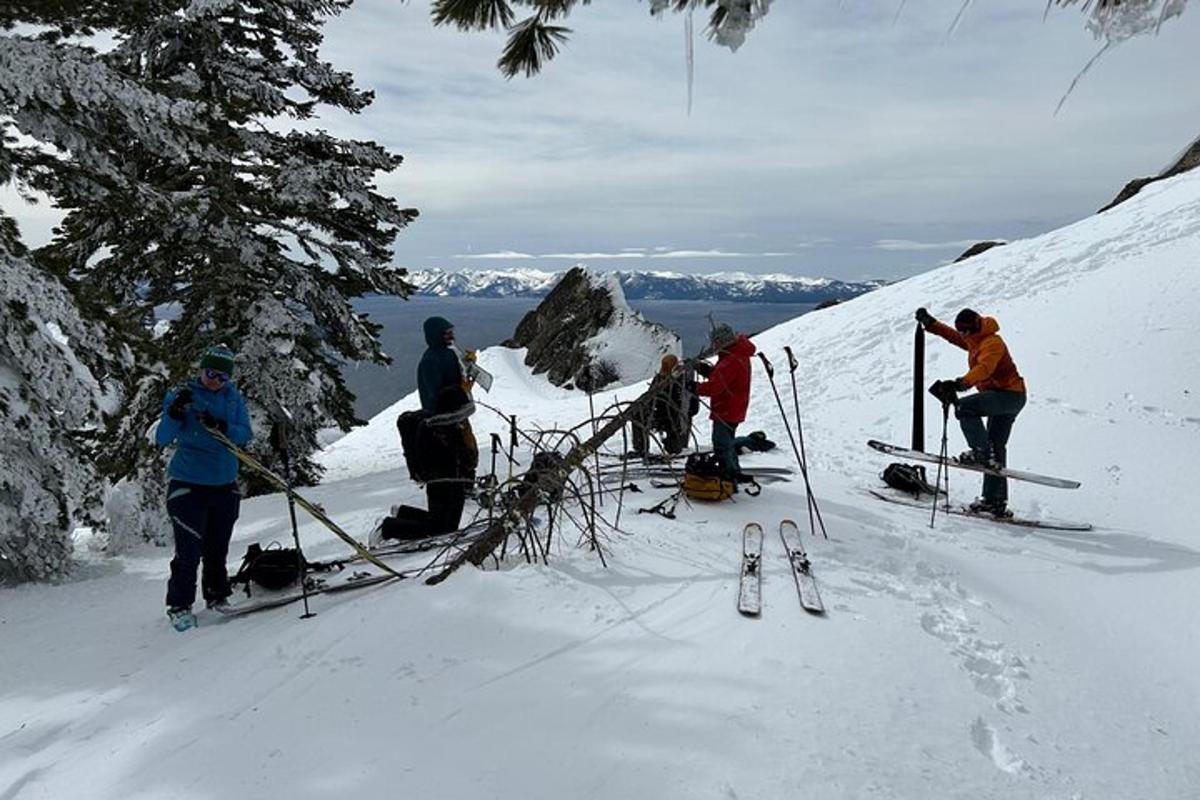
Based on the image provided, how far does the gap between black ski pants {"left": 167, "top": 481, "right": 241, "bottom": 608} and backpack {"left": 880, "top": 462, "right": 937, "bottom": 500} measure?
7.64 meters

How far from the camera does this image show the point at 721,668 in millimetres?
3797

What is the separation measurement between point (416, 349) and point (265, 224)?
87.3 m

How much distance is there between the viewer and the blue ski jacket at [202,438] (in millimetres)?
5273

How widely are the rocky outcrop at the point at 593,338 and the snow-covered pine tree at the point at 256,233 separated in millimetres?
13603

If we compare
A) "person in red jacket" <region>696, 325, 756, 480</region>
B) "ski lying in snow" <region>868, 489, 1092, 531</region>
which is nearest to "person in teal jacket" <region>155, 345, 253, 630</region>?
"person in red jacket" <region>696, 325, 756, 480</region>

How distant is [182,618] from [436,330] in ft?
10.5

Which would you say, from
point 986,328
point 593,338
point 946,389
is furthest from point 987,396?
point 593,338

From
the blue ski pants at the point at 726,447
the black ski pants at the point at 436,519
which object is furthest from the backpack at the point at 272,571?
the blue ski pants at the point at 726,447

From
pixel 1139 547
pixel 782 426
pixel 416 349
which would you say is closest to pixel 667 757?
pixel 1139 547

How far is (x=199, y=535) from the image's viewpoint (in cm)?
532

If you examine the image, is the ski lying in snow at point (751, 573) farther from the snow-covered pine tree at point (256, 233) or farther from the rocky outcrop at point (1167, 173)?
the rocky outcrop at point (1167, 173)

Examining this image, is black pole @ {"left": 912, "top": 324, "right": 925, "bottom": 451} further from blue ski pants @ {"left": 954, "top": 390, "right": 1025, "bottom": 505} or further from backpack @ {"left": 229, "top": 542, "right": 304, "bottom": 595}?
backpack @ {"left": 229, "top": 542, "right": 304, "bottom": 595}

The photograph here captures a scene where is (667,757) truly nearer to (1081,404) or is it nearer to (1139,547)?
(1139,547)

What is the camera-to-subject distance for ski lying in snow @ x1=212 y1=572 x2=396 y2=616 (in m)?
5.28
